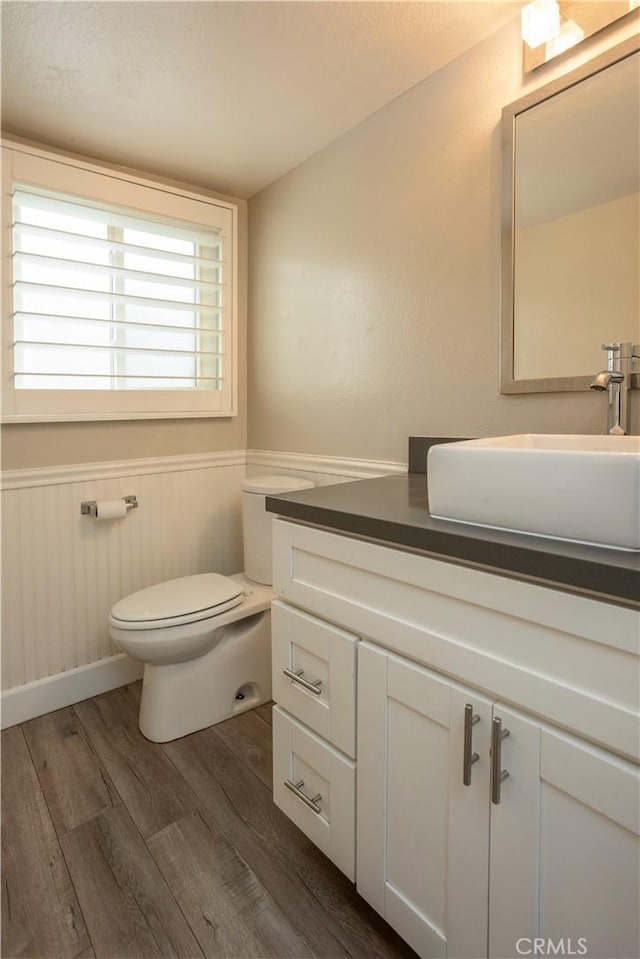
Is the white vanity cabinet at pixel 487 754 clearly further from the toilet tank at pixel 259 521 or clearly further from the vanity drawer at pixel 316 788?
the toilet tank at pixel 259 521

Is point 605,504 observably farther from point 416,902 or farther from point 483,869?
point 416,902

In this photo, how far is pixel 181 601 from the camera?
5.82 ft

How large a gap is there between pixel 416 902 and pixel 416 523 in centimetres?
69

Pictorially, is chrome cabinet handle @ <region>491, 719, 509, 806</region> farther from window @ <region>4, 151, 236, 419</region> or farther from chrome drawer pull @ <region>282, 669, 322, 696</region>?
window @ <region>4, 151, 236, 419</region>

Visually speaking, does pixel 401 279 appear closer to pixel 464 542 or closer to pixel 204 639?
pixel 464 542

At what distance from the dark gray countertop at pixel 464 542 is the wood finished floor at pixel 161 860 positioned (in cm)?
85

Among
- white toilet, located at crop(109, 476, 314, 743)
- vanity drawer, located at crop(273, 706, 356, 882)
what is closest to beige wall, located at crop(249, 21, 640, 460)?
white toilet, located at crop(109, 476, 314, 743)

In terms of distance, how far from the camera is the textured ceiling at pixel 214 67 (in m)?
1.32

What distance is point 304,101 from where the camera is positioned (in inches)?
65.6

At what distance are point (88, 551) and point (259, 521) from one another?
2.19 ft

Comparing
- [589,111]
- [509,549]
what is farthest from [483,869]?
[589,111]

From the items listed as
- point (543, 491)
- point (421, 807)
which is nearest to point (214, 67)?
point (543, 491)

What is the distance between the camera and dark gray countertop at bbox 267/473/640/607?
2.17 feet

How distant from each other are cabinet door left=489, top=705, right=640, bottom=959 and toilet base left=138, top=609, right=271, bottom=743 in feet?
3.95
